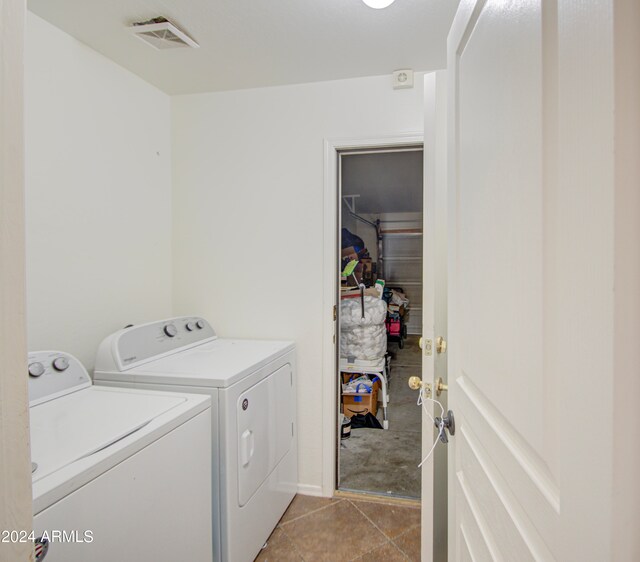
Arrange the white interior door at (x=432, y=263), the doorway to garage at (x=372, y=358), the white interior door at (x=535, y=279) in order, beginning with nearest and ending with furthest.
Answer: the white interior door at (x=535, y=279), the white interior door at (x=432, y=263), the doorway to garage at (x=372, y=358)

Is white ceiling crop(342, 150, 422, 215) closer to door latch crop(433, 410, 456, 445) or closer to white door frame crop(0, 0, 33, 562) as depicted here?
door latch crop(433, 410, 456, 445)

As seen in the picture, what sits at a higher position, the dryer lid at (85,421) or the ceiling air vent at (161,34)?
the ceiling air vent at (161,34)

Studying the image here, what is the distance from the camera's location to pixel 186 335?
212 centimetres

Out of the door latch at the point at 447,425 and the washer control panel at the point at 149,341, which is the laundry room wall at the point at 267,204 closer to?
the washer control panel at the point at 149,341

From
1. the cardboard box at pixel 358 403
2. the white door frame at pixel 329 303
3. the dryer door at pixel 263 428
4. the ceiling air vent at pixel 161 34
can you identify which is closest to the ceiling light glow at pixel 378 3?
the white door frame at pixel 329 303

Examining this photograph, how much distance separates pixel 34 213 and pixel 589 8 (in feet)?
6.36

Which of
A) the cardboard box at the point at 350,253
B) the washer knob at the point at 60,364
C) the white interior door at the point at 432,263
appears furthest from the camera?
the cardboard box at the point at 350,253

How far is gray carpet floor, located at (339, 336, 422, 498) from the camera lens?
234cm

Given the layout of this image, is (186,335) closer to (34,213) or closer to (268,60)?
(34,213)

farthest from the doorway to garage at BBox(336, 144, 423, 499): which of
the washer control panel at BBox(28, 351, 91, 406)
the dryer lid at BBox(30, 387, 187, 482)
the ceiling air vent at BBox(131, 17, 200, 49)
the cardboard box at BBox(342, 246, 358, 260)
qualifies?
the washer control panel at BBox(28, 351, 91, 406)

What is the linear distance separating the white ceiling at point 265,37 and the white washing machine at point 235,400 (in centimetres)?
139

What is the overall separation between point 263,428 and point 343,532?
0.73m

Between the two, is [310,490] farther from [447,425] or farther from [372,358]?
[447,425]

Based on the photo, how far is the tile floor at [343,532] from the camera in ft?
5.83
